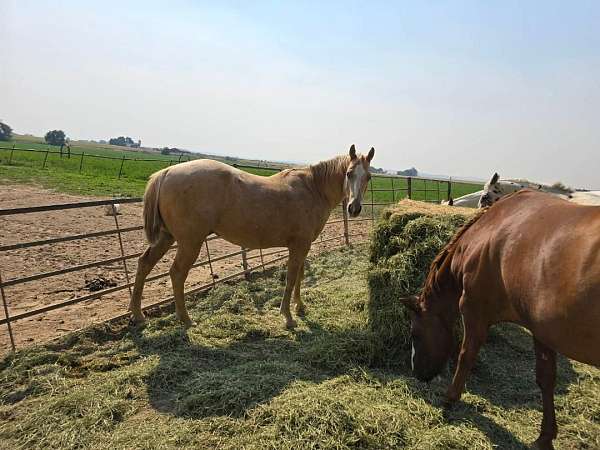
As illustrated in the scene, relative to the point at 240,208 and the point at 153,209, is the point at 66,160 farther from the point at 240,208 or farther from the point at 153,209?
the point at 240,208

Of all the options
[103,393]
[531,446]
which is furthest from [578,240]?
[103,393]

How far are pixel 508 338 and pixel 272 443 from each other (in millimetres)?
2964

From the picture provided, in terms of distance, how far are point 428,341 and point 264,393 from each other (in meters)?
1.42

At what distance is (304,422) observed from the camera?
259 centimetres

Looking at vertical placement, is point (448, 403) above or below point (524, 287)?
below

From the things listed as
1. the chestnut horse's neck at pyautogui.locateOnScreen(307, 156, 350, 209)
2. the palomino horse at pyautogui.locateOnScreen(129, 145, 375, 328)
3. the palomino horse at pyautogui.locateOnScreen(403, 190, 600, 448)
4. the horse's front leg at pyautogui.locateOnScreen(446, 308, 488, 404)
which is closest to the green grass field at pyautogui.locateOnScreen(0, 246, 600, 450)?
the horse's front leg at pyautogui.locateOnScreen(446, 308, 488, 404)

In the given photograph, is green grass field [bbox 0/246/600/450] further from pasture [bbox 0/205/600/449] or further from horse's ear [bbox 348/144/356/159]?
horse's ear [bbox 348/144/356/159]

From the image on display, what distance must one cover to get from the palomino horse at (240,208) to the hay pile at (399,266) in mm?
707

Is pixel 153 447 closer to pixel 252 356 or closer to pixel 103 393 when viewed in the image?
pixel 103 393

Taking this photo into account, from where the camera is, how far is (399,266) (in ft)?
13.3

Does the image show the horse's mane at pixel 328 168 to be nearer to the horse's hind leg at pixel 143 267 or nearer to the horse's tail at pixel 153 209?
the horse's tail at pixel 153 209

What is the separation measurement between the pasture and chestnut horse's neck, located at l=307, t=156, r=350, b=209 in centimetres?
168

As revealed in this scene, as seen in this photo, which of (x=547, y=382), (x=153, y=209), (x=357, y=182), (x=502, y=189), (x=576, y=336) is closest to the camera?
(x=576, y=336)

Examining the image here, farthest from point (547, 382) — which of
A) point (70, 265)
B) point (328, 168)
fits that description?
point (70, 265)
